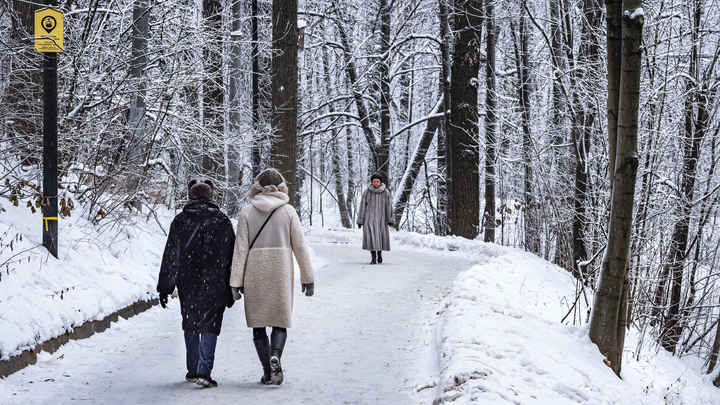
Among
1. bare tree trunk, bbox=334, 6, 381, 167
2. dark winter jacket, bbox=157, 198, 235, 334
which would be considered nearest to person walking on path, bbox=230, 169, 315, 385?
dark winter jacket, bbox=157, 198, 235, 334

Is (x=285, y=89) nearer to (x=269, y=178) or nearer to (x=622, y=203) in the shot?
(x=269, y=178)

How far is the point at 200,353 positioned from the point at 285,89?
9864 millimetres

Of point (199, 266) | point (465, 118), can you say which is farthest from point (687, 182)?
point (199, 266)

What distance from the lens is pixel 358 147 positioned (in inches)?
1508

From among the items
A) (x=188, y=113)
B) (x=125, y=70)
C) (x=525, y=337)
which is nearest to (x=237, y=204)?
(x=188, y=113)

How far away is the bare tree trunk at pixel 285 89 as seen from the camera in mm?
14602

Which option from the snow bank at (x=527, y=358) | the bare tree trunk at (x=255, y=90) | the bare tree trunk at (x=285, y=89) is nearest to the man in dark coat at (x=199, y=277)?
the snow bank at (x=527, y=358)

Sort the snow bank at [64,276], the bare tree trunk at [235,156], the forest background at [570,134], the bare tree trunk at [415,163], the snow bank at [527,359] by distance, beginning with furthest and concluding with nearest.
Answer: the bare tree trunk at [415,163], the bare tree trunk at [235,156], the forest background at [570,134], the snow bank at [64,276], the snow bank at [527,359]

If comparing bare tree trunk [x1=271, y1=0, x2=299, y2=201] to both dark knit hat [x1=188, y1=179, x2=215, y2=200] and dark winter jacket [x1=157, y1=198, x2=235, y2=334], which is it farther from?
dark winter jacket [x1=157, y1=198, x2=235, y2=334]

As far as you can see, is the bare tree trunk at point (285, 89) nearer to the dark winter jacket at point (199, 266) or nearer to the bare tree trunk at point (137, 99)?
the bare tree trunk at point (137, 99)

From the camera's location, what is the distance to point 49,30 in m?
7.95

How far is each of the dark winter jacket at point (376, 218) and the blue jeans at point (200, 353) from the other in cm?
910

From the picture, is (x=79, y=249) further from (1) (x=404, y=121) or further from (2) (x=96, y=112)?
(1) (x=404, y=121)

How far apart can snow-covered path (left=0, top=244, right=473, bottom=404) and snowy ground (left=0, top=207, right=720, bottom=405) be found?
17 mm
